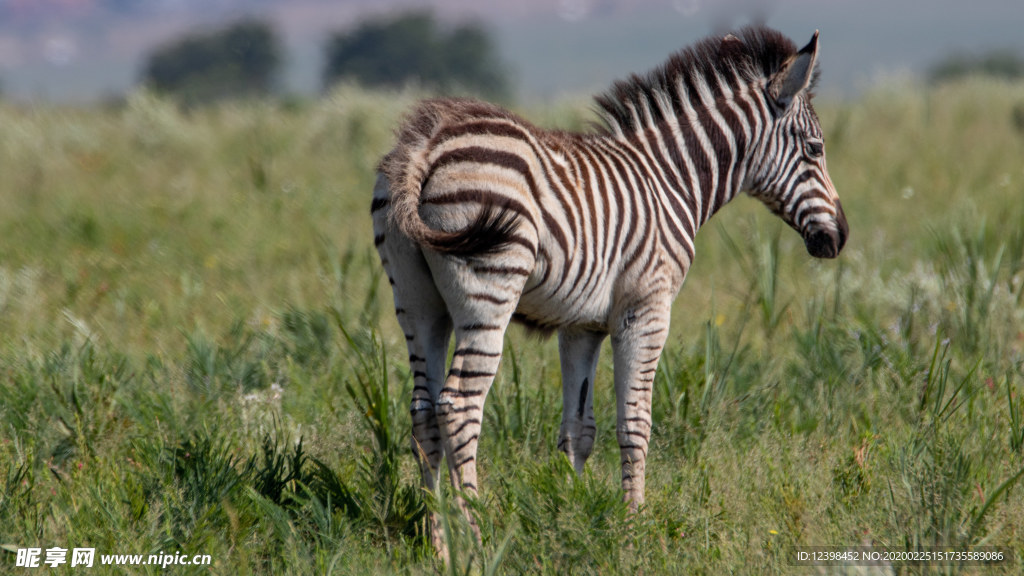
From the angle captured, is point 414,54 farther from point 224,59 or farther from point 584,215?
point 584,215

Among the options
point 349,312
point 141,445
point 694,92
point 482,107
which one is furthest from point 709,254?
point 141,445

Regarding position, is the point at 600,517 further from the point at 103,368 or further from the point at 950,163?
the point at 950,163

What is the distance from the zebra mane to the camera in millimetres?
4207

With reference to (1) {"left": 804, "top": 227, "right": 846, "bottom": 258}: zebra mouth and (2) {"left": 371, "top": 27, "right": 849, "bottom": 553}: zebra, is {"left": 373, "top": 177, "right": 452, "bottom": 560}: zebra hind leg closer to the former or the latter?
(2) {"left": 371, "top": 27, "right": 849, "bottom": 553}: zebra

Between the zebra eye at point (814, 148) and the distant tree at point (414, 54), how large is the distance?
21.1 m

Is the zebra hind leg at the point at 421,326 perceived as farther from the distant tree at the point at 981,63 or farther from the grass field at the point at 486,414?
the distant tree at the point at 981,63

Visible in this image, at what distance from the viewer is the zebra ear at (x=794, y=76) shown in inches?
159

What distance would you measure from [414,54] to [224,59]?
9095 millimetres

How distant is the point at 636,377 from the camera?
390 centimetres

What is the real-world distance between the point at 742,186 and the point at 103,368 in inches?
146

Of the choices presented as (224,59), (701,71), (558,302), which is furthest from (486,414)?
(224,59)

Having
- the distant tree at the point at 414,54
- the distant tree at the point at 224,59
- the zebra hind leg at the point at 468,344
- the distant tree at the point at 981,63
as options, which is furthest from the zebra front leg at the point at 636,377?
the distant tree at the point at 981,63

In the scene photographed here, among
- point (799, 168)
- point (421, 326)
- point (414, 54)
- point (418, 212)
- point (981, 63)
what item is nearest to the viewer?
point (418, 212)

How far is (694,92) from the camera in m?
4.24
